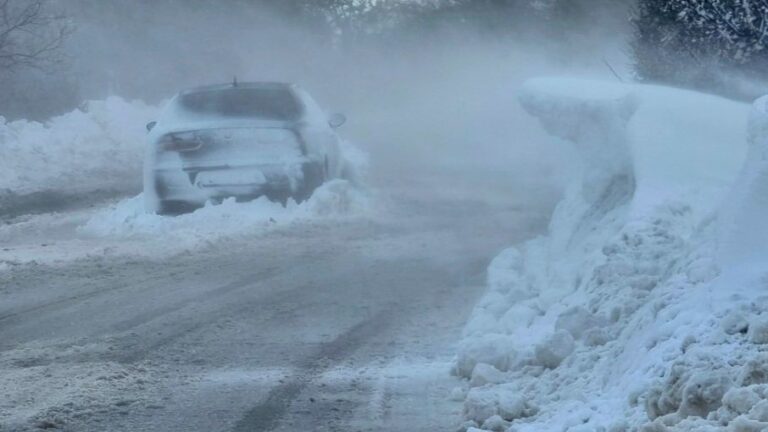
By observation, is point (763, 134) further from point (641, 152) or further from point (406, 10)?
point (406, 10)

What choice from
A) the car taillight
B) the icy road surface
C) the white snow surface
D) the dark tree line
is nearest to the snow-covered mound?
the white snow surface

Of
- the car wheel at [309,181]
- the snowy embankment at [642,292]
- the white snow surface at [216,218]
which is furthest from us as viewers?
the car wheel at [309,181]

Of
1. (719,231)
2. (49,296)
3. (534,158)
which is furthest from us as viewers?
(534,158)

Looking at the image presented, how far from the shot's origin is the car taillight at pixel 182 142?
1249cm

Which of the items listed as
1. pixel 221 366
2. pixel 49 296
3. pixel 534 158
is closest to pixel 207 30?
pixel 534 158

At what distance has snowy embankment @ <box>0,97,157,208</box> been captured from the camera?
16859 mm

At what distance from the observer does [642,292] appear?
6020 millimetres

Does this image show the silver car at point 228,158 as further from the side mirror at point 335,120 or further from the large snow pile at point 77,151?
the large snow pile at point 77,151

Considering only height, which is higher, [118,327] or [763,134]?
[763,134]

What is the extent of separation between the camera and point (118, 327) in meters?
7.89

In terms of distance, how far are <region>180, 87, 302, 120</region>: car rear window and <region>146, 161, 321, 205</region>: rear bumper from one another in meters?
0.76

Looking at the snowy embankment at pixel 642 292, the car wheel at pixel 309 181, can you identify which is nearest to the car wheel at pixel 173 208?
the car wheel at pixel 309 181

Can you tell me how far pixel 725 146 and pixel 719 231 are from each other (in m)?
2.95

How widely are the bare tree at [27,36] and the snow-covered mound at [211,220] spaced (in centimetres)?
849
